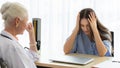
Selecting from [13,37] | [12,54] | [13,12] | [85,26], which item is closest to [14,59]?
[12,54]

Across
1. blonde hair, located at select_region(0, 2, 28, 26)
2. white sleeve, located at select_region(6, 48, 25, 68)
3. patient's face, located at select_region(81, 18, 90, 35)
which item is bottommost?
white sleeve, located at select_region(6, 48, 25, 68)

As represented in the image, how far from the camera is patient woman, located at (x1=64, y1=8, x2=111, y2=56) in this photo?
7.75 feet

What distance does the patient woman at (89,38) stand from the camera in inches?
93.0

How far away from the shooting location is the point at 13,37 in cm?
169

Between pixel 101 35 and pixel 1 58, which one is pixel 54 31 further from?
pixel 1 58

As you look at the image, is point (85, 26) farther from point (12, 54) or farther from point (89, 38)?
point (12, 54)

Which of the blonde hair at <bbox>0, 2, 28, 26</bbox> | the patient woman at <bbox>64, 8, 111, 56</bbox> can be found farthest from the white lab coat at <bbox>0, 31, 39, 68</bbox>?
the patient woman at <bbox>64, 8, 111, 56</bbox>

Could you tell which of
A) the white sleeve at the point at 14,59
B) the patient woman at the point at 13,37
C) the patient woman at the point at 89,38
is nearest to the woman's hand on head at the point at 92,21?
the patient woman at the point at 89,38

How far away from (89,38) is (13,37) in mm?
973

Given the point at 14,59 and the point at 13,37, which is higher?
the point at 13,37

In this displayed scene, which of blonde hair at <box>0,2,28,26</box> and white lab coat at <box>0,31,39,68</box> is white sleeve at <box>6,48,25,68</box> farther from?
blonde hair at <box>0,2,28,26</box>

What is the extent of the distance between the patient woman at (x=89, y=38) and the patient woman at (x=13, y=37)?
0.85m

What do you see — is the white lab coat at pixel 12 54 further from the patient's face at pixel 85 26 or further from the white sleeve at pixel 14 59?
the patient's face at pixel 85 26

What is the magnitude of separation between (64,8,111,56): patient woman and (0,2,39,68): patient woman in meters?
0.85
